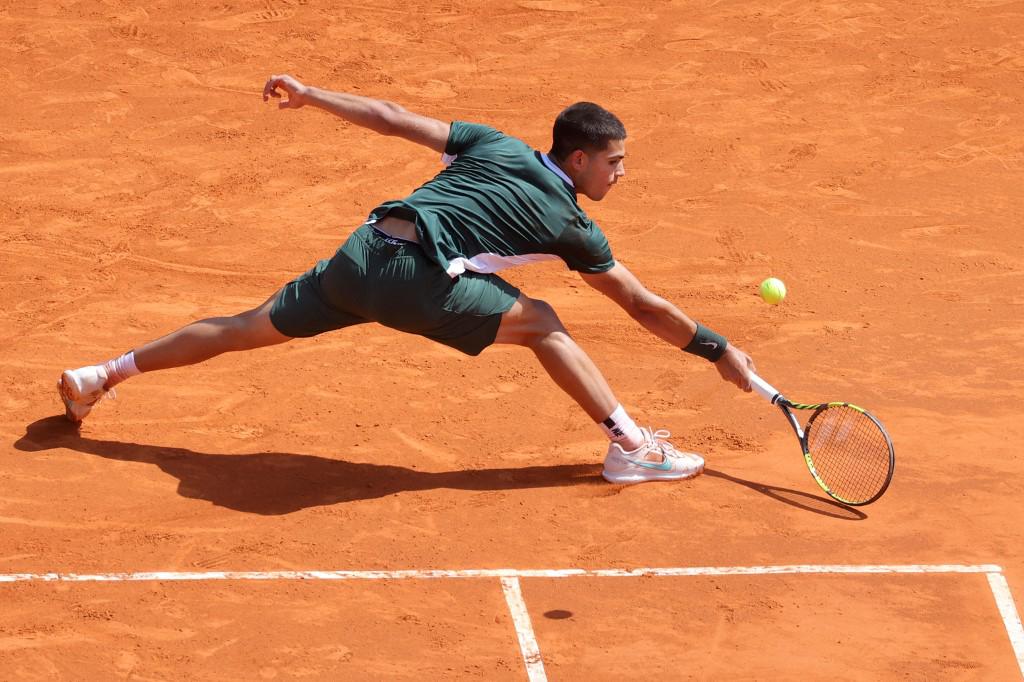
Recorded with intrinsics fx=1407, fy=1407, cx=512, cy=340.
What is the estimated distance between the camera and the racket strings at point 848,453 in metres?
6.61

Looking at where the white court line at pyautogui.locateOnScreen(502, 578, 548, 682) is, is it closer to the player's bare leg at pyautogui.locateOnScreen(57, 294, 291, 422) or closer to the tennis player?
the tennis player

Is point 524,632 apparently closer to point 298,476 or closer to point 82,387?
point 298,476

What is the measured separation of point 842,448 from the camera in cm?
691

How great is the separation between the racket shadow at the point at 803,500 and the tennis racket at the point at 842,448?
0.06m

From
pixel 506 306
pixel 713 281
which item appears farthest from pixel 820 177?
pixel 506 306

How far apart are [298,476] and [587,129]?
2.13 meters

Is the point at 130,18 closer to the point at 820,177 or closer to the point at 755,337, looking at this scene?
the point at 820,177

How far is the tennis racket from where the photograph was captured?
6555 millimetres

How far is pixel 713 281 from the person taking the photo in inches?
355

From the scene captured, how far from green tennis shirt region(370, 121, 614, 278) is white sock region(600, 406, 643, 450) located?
71cm

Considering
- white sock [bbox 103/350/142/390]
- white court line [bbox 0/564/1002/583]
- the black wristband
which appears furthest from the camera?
white sock [bbox 103/350/142/390]

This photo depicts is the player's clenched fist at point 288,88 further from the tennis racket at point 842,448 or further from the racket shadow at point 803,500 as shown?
the racket shadow at point 803,500

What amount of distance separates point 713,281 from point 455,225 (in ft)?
10.4

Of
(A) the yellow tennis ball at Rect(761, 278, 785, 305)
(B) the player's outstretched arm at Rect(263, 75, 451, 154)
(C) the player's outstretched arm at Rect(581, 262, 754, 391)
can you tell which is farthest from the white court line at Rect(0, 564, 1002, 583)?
(A) the yellow tennis ball at Rect(761, 278, 785, 305)
